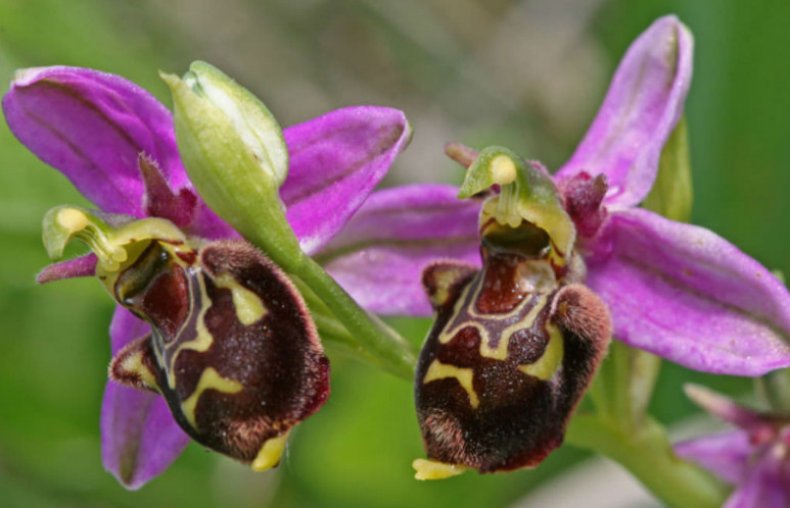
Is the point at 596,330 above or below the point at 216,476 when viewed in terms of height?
above

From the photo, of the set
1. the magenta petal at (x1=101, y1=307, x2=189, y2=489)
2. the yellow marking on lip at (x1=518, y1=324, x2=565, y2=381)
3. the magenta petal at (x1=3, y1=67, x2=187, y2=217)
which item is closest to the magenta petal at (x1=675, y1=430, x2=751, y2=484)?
the yellow marking on lip at (x1=518, y1=324, x2=565, y2=381)

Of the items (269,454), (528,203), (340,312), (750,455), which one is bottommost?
(750,455)

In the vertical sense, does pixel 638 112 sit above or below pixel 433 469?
above

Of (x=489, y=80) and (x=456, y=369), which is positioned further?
(x=489, y=80)

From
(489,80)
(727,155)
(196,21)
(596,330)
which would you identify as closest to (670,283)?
(596,330)

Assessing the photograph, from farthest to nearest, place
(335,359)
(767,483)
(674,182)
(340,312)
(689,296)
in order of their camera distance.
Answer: (767,483)
(335,359)
(674,182)
(689,296)
(340,312)

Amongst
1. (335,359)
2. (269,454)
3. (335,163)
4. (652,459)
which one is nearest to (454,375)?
(269,454)

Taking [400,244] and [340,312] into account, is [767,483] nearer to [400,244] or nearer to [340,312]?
[400,244]

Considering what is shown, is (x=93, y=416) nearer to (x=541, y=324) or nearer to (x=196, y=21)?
(x=541, y=324)
